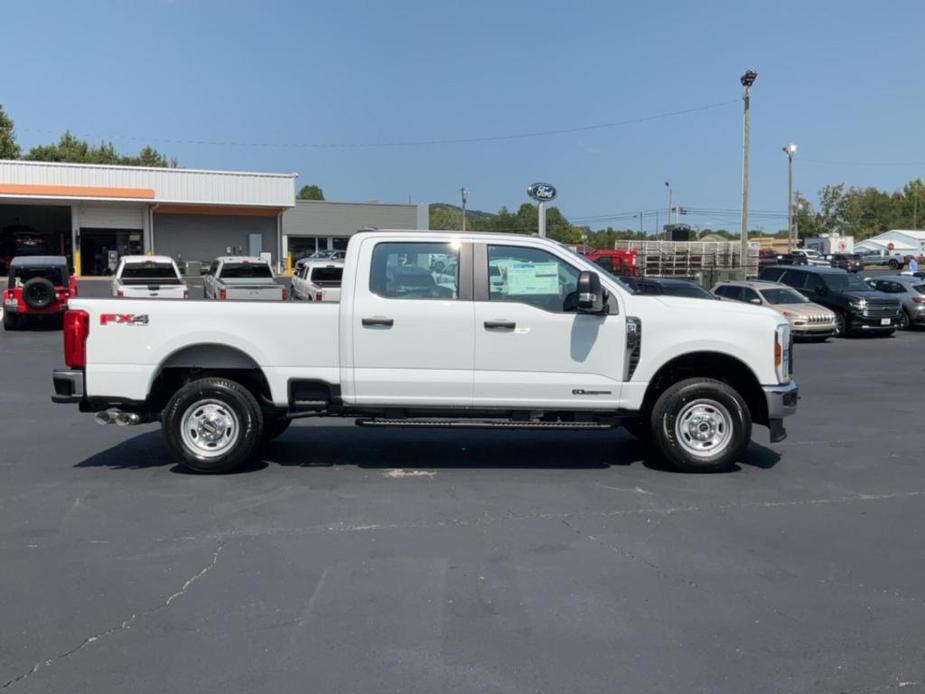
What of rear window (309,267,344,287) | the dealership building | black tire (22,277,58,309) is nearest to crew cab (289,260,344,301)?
rear window (309,267,344,287)

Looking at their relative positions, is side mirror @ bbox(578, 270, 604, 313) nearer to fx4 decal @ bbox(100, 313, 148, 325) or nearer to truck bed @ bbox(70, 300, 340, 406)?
truck bed @ bbox(70, 300, 340, 406)

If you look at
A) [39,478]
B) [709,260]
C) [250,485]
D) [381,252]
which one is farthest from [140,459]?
[709,260]

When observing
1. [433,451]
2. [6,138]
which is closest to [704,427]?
[433,451]

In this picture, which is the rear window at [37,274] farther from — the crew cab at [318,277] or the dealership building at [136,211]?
the dealership building at [136,211]

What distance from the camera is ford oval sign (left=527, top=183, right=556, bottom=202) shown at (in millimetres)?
18406

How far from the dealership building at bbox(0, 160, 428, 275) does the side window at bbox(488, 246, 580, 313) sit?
40.4 meters

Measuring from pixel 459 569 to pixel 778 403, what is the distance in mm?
3731

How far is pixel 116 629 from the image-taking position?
4.66m

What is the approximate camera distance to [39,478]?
782 cm

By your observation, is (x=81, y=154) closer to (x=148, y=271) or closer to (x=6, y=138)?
(x=6, y=138)

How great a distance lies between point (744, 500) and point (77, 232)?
46.6 metres

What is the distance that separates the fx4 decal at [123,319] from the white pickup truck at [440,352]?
0.04 ft

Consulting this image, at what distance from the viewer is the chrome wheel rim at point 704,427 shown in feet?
26.1

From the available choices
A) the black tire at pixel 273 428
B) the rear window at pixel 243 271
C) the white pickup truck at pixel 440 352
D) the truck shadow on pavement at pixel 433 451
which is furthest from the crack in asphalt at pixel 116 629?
the rear window at pixel 243 271
